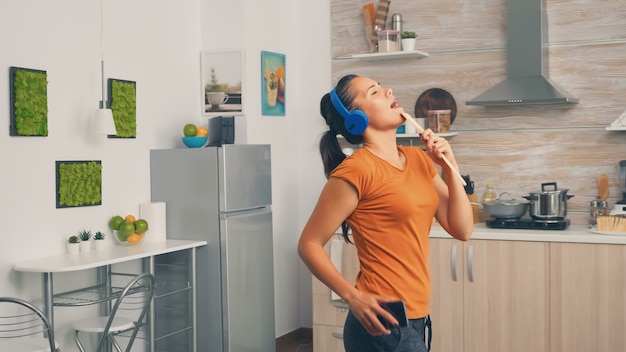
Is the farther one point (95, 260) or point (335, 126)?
point (95, 260)

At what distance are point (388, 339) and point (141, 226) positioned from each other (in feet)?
9.00

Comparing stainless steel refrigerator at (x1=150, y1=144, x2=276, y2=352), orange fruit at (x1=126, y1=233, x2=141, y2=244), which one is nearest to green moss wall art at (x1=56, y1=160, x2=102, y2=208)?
orange fruit at (x1=126, y1=233, x2=141, y2=244)

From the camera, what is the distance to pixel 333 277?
192 cm

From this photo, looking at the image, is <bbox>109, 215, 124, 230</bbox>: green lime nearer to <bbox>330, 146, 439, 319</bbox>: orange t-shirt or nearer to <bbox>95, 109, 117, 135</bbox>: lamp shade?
<bbox>95, 109, 117, 135</bbox>: lamp shade

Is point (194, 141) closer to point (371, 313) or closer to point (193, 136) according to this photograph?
point (193, 136)

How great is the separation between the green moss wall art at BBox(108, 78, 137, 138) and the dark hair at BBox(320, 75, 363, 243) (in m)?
2.49

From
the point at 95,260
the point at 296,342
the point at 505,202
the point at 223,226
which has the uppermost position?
the point at 505,202

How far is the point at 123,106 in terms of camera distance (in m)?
4.56

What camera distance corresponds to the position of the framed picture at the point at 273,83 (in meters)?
5.18

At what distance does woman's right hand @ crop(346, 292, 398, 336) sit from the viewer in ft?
6.03

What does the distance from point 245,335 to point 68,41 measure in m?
1.89

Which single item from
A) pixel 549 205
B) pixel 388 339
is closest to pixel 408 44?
pixel 549 205

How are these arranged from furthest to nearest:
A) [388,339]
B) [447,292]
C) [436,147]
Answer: [447,292], [436,147], [388,339]

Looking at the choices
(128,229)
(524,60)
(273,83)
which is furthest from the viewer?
(273,83)
